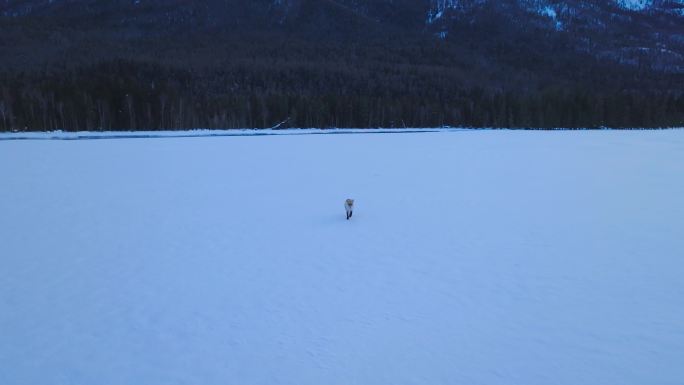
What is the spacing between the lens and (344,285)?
718 cm

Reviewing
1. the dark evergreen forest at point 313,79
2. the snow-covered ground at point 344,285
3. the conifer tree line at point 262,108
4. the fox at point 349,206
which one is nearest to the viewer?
the snow-covered ground at point 344,285

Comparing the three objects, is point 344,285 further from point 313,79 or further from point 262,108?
point 313,79

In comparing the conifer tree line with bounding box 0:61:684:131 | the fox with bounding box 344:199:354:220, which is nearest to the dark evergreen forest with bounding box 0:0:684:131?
the conifer tree line with bounding box 0:61:684:131

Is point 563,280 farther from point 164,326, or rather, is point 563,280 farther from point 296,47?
point 296,47

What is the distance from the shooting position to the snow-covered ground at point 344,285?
5066 millimetres

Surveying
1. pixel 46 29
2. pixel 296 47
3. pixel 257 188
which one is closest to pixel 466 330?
pixel 257 188

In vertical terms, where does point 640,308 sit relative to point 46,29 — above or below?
below

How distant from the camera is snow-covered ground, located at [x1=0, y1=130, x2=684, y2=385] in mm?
5066

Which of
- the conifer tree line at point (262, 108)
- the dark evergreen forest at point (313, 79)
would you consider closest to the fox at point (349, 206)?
the conifer tree line at point (262, 108)

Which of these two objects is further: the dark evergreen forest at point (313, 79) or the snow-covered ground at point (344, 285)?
the dark evergreen forest at point (313, 79)

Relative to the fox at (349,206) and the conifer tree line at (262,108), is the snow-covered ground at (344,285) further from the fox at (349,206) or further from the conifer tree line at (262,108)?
the conifer tree line at (262,108)

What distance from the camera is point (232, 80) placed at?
284ft

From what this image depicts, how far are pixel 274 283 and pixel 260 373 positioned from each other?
2.40m

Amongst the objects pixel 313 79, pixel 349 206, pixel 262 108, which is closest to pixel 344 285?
pixel 349 206
